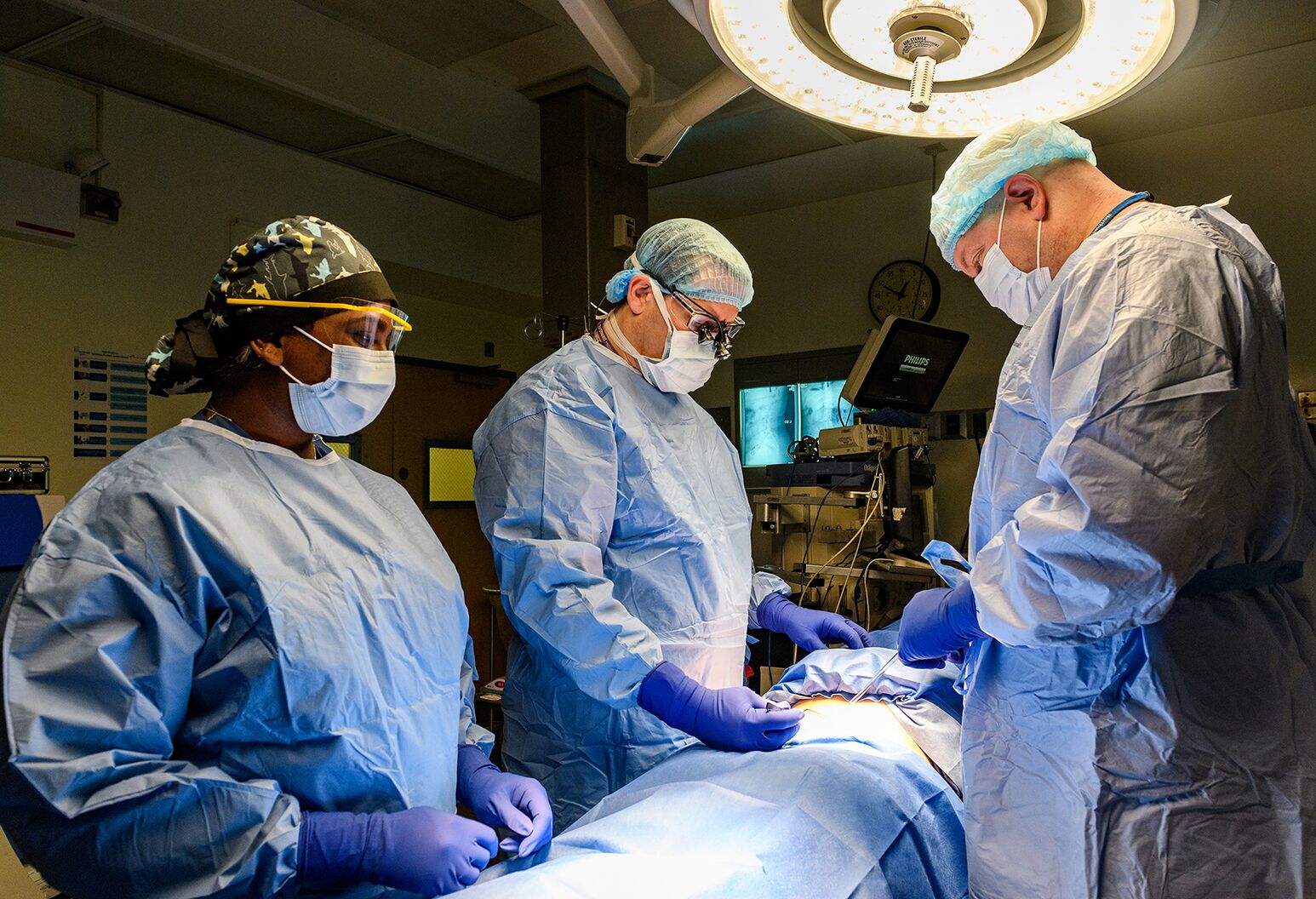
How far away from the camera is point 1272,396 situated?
1.07 meters

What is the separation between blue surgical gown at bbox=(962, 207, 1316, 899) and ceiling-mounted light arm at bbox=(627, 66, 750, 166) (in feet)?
5.01

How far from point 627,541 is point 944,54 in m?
0.98

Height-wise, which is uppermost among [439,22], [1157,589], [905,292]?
[439,22]

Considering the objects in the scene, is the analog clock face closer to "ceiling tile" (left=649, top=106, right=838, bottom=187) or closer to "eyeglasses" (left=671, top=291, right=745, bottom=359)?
"ceiling tile" (left=649, top=106, right=838, bottom=187)

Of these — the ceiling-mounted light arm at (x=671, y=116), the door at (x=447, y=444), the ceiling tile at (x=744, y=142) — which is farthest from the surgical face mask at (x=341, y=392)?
the door at (x=447, y=444)

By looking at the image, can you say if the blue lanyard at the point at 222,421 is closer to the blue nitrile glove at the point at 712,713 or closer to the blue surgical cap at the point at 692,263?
the blue nitrile glove at the point at 712,713

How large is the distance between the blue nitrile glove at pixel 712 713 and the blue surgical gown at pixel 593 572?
0.11ft

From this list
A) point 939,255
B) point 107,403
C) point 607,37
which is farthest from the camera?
point 939,255

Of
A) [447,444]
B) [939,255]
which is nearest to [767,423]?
[939,255]

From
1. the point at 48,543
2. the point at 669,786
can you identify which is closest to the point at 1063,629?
the point at 669,786

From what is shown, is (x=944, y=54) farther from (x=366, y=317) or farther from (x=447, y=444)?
(x=447, y=444)

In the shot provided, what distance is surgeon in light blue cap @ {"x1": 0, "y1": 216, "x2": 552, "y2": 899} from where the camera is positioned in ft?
3.00

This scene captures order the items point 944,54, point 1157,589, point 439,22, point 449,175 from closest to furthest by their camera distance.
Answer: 1. point 1157,589
2. point 944,54
3. point 439,22
4. point 449,175

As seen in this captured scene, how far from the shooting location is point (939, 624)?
54.2 inches
